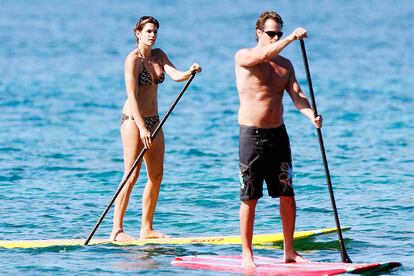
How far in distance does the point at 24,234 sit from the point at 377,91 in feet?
54.8

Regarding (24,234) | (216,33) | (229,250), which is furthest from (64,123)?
(216,33)

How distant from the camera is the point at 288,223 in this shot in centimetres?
952

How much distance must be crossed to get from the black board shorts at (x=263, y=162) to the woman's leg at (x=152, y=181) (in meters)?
1.65

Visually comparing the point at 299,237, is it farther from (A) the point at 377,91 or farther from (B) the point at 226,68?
(B) the point at 226,68

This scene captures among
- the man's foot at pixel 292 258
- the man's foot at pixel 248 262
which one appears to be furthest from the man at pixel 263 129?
the man's foot at pixel 292 258

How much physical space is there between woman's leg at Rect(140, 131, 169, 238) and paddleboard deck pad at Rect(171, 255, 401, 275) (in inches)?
46.2

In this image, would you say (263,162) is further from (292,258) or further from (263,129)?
(292,258)

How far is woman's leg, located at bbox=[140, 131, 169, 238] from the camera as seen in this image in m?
10.8

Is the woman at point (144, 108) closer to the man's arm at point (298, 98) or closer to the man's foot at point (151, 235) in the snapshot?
the man's foot at point (151, 235)

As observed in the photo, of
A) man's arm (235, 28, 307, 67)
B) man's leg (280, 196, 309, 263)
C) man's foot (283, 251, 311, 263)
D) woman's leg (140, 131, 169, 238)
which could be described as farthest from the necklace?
man's foot (283, 251, 311, 263)

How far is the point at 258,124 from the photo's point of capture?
9344 mm

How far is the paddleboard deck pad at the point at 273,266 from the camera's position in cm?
911

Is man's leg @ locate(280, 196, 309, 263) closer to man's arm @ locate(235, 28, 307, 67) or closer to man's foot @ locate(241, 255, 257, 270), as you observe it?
man's foot @ locate(241, 255, 257, 270)

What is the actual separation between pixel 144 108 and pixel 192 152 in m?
7.53
